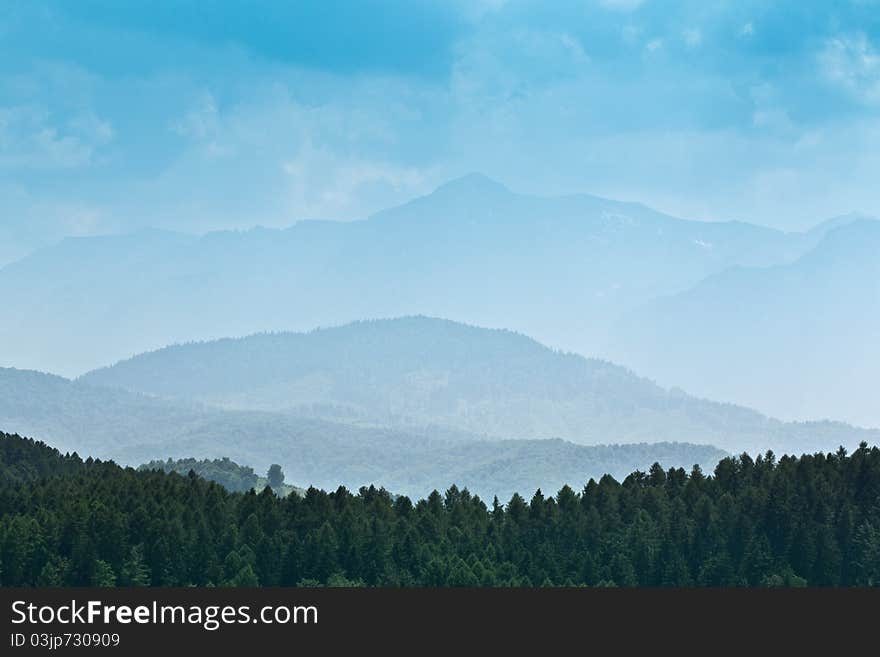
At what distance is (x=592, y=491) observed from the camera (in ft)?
605

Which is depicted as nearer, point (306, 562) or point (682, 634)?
point (682, 634)

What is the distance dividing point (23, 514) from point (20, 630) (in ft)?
294

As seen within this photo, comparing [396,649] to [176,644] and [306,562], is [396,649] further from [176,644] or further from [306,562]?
[306,562]

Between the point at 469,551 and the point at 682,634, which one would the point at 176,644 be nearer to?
the point at 682,634

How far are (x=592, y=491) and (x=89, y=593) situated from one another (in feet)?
334

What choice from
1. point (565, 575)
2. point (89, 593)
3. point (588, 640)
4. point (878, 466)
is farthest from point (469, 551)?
point (89, 593)

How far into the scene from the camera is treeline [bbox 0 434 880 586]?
527 ft

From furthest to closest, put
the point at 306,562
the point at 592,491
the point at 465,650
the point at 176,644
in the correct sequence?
the point at 592,491 → the point at 306,562 → the point at 465,650 → the point at 176,644

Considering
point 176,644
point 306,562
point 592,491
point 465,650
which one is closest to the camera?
point 176,644

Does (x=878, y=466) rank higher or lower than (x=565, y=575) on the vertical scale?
higher

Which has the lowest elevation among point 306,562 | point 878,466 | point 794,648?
point 794,648

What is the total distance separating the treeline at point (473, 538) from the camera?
16075 centimetres

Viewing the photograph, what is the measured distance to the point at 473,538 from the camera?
171 meters

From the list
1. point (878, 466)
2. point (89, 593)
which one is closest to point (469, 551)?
point (878, 466)
